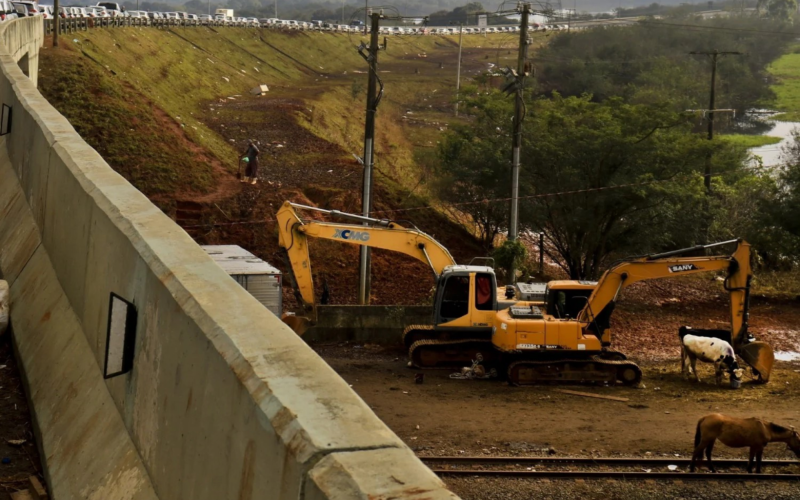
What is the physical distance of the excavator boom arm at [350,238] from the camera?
23.5 meters

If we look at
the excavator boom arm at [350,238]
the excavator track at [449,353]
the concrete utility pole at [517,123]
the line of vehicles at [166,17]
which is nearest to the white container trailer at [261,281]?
the excavator boom arm at [350,238]

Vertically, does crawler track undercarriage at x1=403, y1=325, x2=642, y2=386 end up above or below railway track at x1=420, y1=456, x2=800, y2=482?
below

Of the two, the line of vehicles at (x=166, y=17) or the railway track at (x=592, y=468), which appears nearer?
the railway track at (x=592, y=468)

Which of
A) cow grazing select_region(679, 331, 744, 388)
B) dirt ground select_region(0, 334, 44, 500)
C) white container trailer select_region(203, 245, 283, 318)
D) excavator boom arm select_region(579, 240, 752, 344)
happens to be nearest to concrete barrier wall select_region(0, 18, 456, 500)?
dirt ground select_region(0, 334, 44, 500)

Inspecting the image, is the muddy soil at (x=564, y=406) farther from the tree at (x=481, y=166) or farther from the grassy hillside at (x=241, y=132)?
the tree at (x=481, y=166)

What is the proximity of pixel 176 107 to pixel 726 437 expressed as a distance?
120 ft

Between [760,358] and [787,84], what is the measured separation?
98.2 m

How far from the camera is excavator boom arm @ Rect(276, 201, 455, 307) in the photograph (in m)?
23.5

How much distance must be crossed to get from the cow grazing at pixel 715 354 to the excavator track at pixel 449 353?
409cm

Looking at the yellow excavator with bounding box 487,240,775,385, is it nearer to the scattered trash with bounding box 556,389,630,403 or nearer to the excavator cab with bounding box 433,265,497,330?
the scattered trash with bounding box 556,389,630,403

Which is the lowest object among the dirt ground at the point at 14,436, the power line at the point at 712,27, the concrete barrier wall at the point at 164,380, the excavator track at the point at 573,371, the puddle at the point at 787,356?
the puddle at the point at 787,356

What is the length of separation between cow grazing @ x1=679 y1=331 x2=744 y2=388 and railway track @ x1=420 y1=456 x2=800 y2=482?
5.35 meters

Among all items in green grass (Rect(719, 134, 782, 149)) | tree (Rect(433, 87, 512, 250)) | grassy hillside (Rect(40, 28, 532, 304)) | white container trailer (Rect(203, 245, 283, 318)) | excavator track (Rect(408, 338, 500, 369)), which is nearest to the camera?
white container trailer (Rect(203, 245, 283, 318))

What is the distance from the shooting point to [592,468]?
15.7m
